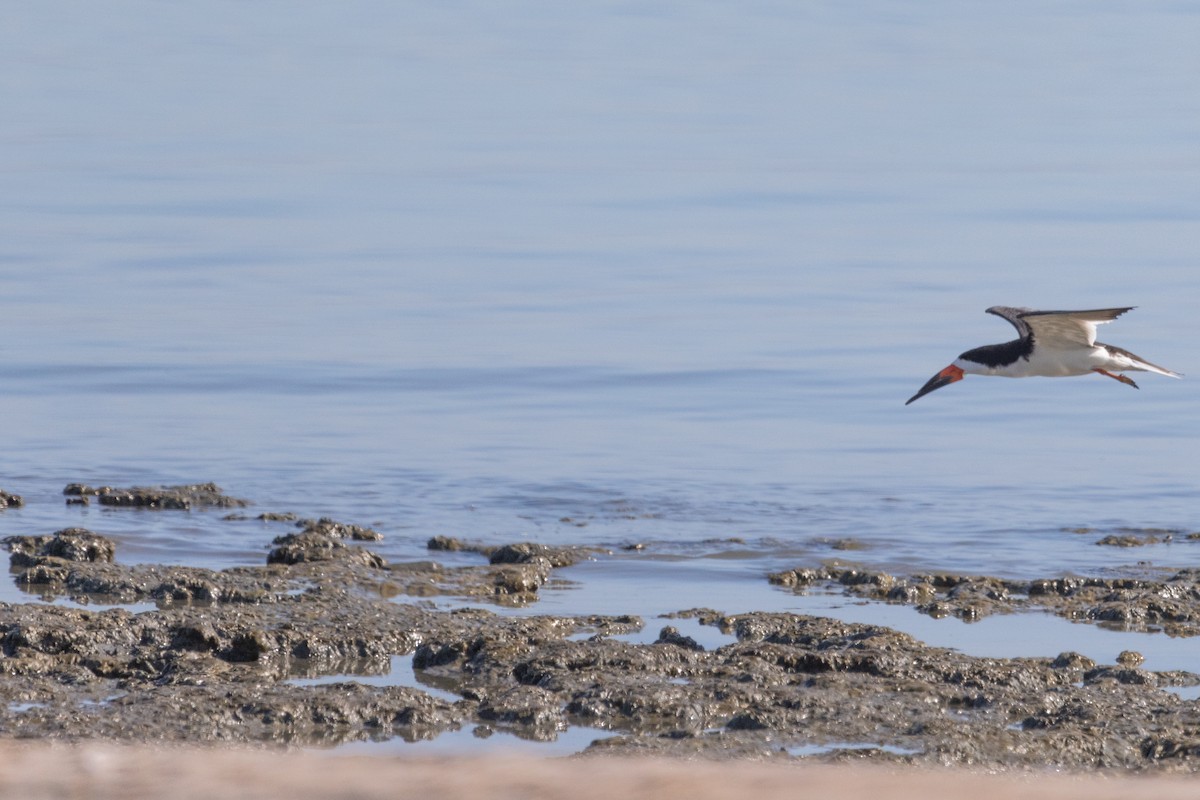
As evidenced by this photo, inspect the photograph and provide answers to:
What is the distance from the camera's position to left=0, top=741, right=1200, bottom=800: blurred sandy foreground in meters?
1.38

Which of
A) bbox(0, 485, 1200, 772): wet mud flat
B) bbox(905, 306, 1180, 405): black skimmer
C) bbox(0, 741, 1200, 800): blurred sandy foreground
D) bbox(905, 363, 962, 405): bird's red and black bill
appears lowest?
bbox(0, 485, 1200, 772): wet mud flat

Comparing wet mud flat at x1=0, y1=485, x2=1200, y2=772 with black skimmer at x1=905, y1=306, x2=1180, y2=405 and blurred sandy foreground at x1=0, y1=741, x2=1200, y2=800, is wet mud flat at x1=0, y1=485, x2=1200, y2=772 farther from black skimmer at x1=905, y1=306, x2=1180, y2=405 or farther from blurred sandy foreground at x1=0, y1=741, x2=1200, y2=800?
black skimmer at x1=905, y1=306, x2=1180, y2=405

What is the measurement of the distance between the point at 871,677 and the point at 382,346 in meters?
11.9

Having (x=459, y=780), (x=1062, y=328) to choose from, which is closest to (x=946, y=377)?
(x=1062, y=328)

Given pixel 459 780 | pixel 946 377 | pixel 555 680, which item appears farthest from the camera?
pixel 946 377

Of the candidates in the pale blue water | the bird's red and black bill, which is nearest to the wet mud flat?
the pale blue water

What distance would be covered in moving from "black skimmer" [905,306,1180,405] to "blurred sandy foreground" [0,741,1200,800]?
10935 millimetres

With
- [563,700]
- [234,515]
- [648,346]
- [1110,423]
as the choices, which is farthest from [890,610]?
[648,346]

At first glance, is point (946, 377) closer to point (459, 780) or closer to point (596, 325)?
point (596, 325)

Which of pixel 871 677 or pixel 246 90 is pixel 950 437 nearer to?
pixel 871 677

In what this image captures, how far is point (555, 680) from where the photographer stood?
6039 millimetres

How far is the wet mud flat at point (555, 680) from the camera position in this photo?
549 cm

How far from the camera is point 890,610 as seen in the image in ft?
26.9

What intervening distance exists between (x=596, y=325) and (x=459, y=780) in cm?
1760
